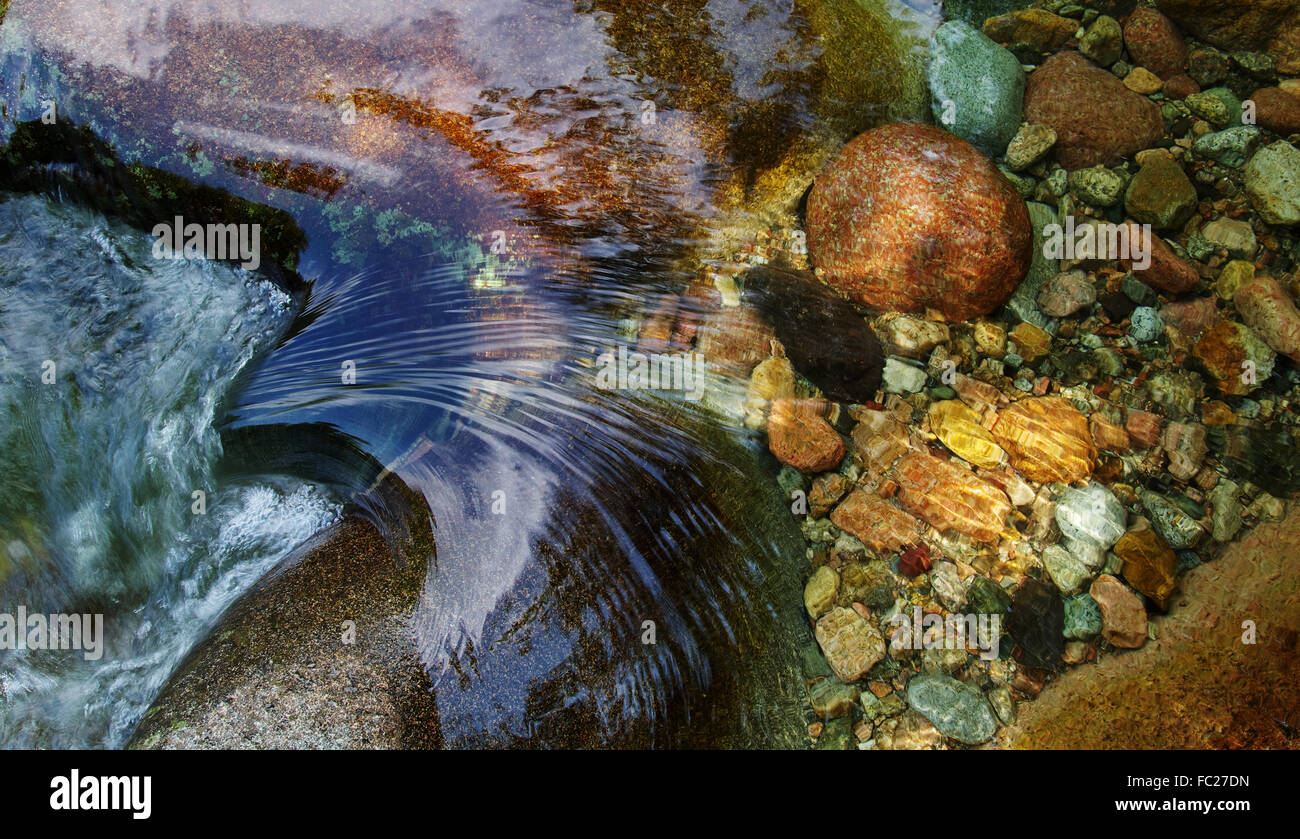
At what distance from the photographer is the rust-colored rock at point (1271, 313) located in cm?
367

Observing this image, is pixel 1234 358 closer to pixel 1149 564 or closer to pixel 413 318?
pixel 1149 564

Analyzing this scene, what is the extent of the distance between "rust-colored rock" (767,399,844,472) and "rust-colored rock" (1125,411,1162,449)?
61.9 inches

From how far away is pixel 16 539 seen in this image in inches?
139

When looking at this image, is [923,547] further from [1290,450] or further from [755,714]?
[1290,450]

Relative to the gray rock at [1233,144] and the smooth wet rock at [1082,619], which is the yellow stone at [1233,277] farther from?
the smooth wet rock at [1082,619]

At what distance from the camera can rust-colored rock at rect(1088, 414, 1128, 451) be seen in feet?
12.2

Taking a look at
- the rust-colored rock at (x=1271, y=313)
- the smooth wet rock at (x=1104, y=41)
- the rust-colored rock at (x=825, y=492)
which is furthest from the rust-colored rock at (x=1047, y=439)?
the smooth wet rock at (x=1104, y=41)

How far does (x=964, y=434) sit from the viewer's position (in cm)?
377

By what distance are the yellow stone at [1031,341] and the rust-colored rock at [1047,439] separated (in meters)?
0.28

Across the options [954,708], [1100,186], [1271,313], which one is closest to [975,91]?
[1100,186]

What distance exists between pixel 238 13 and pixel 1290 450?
628 cm

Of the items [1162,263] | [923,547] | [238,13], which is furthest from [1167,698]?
[238,13]

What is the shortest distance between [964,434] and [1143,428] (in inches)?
37.6

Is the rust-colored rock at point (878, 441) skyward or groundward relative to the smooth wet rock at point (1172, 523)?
skyward
